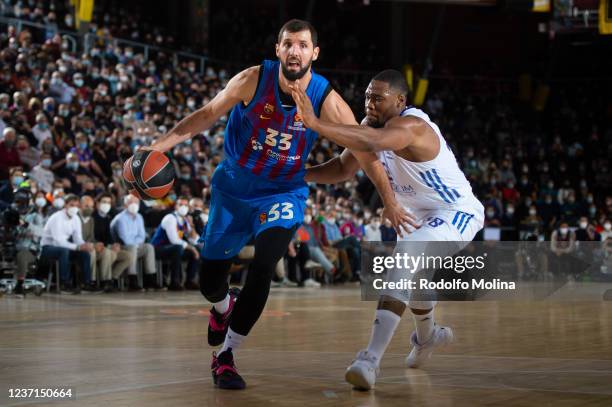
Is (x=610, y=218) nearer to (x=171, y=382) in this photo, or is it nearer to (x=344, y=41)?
(x=344, y=41)

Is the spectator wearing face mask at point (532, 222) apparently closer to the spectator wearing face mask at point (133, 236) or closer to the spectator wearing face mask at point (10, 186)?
the spectator wearing face mask at point (133, 236)

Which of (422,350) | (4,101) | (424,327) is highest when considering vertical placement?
(4,101)

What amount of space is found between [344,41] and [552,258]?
16.0 m

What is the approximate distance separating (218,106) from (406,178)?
1.28 metres

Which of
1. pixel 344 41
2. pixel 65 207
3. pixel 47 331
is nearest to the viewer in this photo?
pixel 47 331

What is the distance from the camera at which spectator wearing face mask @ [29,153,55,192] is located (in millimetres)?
14383

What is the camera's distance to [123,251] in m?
14.3

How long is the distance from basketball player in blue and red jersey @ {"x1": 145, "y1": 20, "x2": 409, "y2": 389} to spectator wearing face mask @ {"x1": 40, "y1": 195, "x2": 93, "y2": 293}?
809 centimetres

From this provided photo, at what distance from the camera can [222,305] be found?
6031 millimetres

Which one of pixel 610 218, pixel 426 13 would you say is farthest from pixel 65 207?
pixel 426 13

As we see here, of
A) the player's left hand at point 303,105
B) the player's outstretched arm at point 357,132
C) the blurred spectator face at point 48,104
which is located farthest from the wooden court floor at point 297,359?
the blurred spectator face at point 48,104

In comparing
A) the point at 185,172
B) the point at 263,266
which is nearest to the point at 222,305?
the point at 263,266
